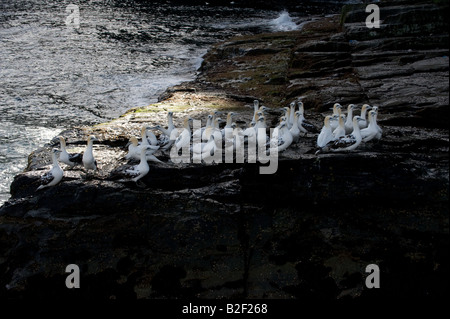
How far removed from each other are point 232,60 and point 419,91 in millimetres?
11585

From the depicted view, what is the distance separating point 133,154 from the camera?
1013 cm

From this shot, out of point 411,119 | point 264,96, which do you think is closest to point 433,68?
point 411,119

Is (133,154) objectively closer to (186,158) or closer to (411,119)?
(186,158)

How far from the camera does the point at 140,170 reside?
947 centimetres

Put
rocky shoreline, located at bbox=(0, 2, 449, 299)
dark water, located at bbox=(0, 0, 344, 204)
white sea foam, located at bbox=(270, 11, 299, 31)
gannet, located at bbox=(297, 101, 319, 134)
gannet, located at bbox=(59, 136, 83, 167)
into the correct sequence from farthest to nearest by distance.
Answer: white sea foam, located at bbox=(270, 11, 299, 31)
dark water, located at bbox=(0, 0, 344, 204)
gannet, located at bbox=(297, 101, 319, 134)
gannet, located at bbox=(59, 136, 83, 167)
rocky shoreline, located at bbox=(0, 2, 449, 299)

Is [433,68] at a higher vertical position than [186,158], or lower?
higher

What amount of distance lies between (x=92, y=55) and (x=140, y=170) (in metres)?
17.2

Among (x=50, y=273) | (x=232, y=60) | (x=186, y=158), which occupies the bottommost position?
(x=50, y=273)

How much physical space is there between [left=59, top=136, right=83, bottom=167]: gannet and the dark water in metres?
2.92

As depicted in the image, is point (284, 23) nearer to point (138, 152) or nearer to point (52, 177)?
point (138, 152)

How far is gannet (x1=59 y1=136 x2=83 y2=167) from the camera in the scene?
33.9ft

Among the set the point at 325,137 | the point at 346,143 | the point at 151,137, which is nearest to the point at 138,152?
the point at 151,137

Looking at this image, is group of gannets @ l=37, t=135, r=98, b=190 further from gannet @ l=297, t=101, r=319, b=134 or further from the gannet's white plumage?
gannet @ l=297, t=101, r=319, b=134

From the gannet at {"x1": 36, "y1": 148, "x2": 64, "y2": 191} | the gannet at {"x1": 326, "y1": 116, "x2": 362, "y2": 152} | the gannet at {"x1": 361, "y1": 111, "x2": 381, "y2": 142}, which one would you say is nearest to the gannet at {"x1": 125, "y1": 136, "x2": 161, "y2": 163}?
the gannet at {"x1": 36, "y1": 148, "x2": 64, "y2": 191}
